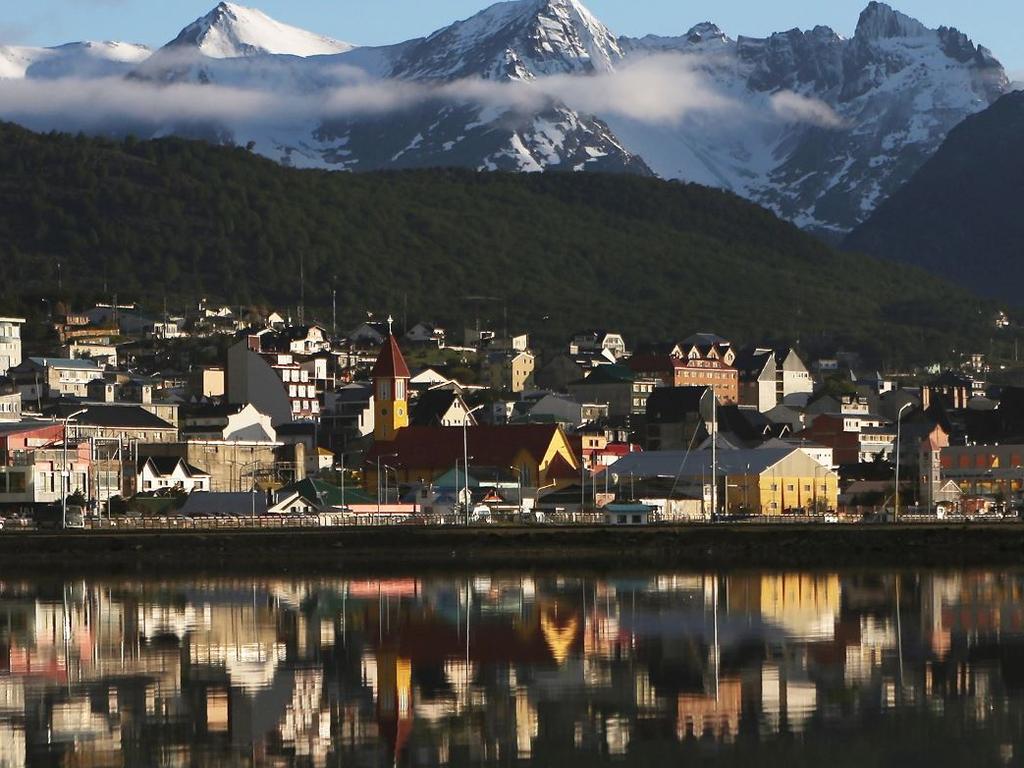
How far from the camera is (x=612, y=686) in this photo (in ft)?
156

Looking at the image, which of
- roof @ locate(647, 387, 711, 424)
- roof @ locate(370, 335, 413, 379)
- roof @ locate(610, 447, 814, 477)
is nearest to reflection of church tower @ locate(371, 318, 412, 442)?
roof @ locate(370, 335, 413, 379)

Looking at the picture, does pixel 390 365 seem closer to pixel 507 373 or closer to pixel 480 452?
pixel 480 452

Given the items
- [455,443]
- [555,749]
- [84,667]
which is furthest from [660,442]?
[555,749]

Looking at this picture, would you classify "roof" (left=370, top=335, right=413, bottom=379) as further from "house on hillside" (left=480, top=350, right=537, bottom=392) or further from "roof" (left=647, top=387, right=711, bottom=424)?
"house on hillside" (left=480, top=350, right=537, bottom=392)

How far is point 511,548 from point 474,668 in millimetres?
39196

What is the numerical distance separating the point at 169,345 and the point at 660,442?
56.7 m

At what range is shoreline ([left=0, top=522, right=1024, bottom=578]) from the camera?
3378 inches

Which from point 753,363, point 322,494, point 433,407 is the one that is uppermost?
point 753,363

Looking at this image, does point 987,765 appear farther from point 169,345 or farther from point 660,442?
point 169,345

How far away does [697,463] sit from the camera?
116 meters

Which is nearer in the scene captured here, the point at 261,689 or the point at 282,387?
the point at 261,689

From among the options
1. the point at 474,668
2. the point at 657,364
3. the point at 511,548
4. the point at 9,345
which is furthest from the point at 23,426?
the point at 657,364

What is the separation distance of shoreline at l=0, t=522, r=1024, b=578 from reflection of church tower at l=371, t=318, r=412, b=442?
3627 centimetres

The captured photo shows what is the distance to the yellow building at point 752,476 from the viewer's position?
375 ft
